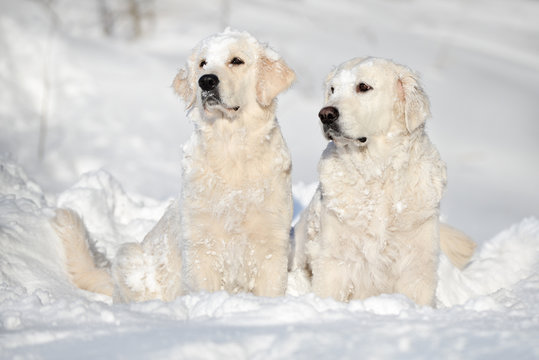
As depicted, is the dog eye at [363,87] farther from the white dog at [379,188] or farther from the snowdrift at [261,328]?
the snowdrift at [261,328]

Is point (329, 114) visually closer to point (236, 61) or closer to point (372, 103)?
point (372, 103)

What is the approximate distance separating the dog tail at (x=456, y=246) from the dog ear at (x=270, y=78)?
1.88 meters

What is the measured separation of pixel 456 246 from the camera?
201 inches

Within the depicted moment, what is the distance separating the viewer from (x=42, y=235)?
4773 millimetres

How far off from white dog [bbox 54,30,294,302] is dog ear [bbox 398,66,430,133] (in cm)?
73

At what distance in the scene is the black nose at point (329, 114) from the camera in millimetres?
3717

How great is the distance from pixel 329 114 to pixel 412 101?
0.52 meters

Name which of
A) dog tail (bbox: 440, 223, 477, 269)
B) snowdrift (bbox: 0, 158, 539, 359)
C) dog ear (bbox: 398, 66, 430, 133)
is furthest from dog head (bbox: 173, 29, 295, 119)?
dog tail (bbox: 440, 223, 477, 269)

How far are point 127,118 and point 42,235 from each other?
249 inches

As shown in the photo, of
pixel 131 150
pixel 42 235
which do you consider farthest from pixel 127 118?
pixel 42 235

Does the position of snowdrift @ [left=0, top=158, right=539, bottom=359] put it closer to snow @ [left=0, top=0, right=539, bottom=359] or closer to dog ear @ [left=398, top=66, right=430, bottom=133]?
snow @ [left=0, top=0, right=539, bottom=359]

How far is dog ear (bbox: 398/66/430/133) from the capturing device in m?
3.81

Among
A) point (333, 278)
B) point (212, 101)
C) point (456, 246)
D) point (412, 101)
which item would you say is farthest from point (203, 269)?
point (456, 246)

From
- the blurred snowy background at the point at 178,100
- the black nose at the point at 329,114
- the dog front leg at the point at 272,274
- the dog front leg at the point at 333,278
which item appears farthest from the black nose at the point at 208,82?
the blurred snowy background at the point at 178,100
